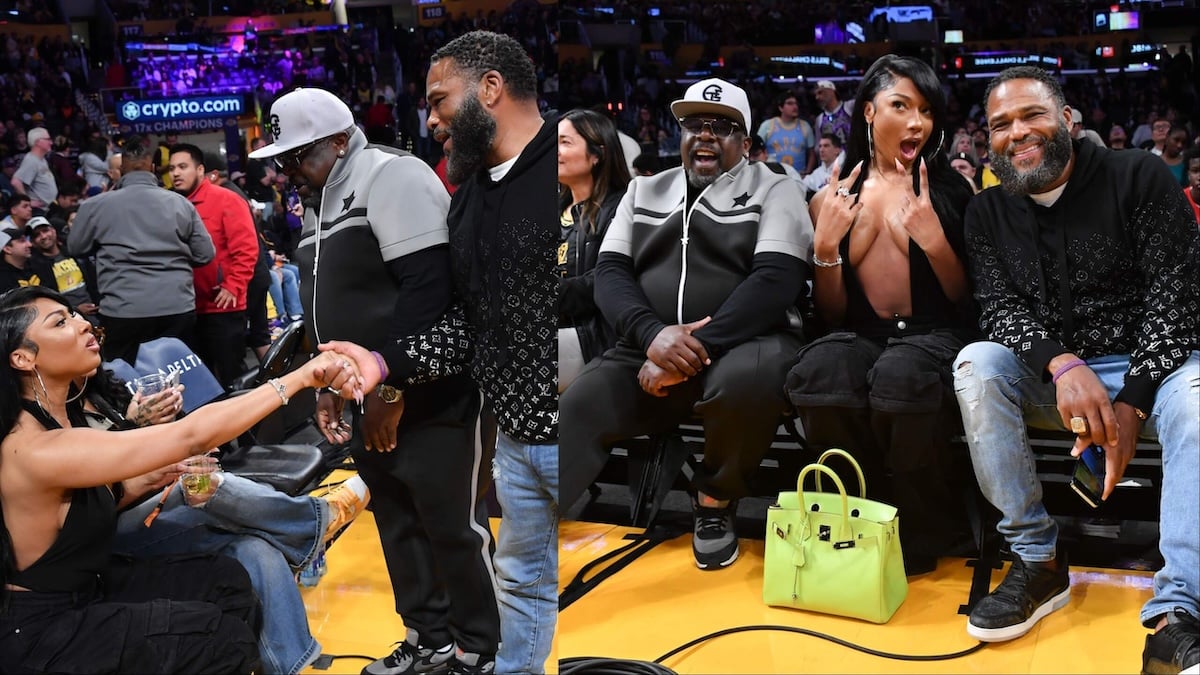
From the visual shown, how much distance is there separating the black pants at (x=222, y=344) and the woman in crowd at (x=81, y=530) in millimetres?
124

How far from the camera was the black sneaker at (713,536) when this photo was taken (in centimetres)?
209

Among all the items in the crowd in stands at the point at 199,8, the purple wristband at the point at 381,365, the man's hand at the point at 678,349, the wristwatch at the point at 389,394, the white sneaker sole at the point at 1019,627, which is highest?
the crowd in stands at the point at 199,8

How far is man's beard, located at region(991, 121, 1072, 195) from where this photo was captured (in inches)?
71.1

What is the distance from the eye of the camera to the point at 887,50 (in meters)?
1.79

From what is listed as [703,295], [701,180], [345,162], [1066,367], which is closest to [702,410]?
[703,295]

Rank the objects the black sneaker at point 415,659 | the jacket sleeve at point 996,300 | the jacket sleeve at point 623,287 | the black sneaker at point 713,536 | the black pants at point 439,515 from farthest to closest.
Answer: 1. the black sneaker at point 713,536
2. the jacket sleeve at point 623,287
3. the jacket sleeve at point 996,300
4. the black sneaker at point 415,659
5. the black pants at point 439,515

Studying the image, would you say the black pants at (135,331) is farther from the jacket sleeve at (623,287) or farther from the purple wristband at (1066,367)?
the purple wristband at (1066,367)

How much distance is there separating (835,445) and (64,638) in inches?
55.1

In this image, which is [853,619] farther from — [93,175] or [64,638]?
[93,175]

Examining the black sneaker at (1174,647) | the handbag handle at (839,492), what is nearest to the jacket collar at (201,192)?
the handbag handle at (839,492)

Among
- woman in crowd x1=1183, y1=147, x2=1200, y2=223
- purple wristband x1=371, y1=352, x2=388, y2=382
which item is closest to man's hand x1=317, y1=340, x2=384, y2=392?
purple wristband x1=371, y1=352, x2=388, y2=382

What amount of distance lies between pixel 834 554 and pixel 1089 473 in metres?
0.50

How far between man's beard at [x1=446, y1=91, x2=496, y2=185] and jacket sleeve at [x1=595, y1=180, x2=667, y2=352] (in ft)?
1.46

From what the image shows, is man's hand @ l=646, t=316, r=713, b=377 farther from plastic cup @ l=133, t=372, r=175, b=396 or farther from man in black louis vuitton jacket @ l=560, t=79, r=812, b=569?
plastic cup @ l=133, t=372, r=175, b=396
